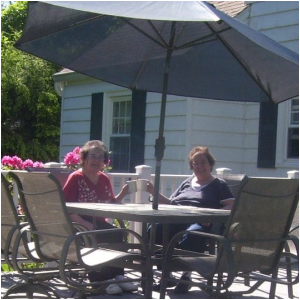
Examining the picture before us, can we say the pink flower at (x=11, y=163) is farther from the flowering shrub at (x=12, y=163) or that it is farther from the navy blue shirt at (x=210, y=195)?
the navy blue shirt at (x=210, y=195)

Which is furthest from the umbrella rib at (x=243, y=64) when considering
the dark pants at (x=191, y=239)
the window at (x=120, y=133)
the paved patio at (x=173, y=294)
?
the window at (x=120, y=133)

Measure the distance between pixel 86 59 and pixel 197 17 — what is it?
2449mm

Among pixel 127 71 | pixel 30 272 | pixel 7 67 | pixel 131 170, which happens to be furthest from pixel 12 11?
pixel 30 272

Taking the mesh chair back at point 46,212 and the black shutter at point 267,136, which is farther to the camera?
the black shutter at point 267,136

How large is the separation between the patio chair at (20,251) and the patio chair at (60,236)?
0.13 meters

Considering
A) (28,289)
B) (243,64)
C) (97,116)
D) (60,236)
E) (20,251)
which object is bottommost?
(28,289)

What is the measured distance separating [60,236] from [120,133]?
7.89 metres

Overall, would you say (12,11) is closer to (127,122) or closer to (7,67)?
(7,67)

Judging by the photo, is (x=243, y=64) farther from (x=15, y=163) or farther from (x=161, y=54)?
(x=15, y=163)

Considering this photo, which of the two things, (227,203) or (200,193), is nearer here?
(227,203)

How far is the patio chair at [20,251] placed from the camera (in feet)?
15.0

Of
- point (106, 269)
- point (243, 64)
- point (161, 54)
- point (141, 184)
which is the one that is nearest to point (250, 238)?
point (106, 269)

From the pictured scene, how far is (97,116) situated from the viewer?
40.5 feet

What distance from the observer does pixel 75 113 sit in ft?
43.1
